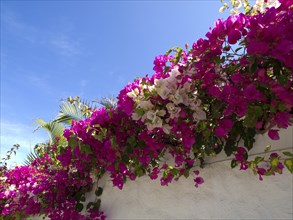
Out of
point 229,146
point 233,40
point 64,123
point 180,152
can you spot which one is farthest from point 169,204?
point 64,123

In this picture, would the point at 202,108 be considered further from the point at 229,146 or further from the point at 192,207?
the point at 192,207

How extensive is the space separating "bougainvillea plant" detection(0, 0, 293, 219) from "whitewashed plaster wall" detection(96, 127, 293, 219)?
0.31 feet

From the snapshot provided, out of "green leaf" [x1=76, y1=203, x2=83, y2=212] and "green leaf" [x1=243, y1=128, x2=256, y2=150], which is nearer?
"green leaf" [x1=243, y1=128, x2=256, y2=150]

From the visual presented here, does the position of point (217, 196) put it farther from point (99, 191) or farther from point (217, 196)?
point (99, 191)

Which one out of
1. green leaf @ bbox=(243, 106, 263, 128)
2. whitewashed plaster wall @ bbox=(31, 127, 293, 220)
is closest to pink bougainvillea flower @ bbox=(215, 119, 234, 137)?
green leaf @ bbox=(243, 106, 263, 128)

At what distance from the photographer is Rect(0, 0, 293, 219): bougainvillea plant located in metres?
Answer: 1.72

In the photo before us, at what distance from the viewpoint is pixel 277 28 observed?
161cm

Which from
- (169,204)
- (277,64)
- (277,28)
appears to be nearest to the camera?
(277,28)

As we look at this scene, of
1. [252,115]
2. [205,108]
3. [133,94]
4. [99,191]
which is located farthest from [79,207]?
[252,115]

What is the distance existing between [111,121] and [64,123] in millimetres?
3376

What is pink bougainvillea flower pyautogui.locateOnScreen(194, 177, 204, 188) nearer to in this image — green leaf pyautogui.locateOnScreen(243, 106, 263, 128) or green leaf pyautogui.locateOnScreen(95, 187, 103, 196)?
green leaf pyautogui.locateOnScreen(243, 106, 263, 128)

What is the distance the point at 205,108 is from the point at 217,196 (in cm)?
70

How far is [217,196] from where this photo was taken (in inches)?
94.8

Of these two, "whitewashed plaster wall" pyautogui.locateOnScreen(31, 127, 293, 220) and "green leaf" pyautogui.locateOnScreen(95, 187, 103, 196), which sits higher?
"green leaf" pyautogui.locateOnScreen(95, 187, 103, 196)
